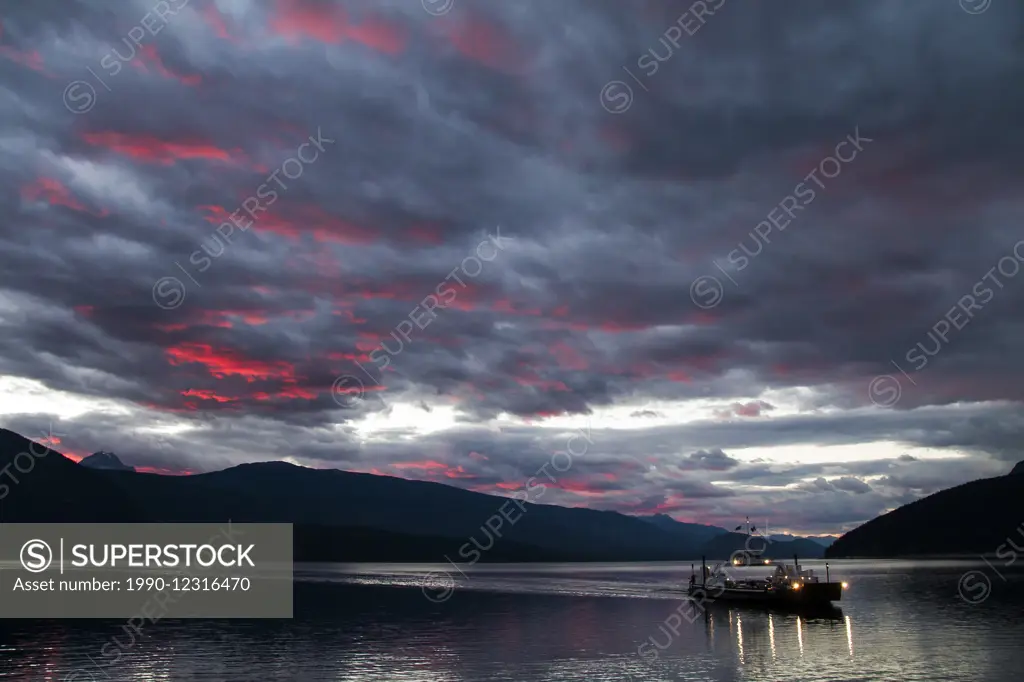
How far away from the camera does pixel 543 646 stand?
82.6 meters

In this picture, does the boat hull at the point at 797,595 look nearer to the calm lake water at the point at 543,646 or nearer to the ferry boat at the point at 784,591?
the ferry boat at the point at 784,591

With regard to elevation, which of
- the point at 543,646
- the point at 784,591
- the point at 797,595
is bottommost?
the point at 797,595

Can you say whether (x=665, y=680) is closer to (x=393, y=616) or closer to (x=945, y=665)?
(x=945, y=665)

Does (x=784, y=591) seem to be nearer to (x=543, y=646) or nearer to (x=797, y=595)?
(x=797, y=595)

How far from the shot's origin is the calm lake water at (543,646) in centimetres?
6575

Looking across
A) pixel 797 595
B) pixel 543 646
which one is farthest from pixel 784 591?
pixel 543 646

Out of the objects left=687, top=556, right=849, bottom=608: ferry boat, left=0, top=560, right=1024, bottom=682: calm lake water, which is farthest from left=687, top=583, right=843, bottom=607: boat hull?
left=0, top=560, right=1024, bottom=682: calm lake water

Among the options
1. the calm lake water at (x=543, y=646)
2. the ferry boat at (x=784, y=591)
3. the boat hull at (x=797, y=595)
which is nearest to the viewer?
the calm lake water at (x=543, y=646)

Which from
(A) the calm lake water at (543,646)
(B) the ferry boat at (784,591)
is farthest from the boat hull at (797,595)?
(A) the calm lake water at (543,646)

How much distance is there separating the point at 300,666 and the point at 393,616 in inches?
2160

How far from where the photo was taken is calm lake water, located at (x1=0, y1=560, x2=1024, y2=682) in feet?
216

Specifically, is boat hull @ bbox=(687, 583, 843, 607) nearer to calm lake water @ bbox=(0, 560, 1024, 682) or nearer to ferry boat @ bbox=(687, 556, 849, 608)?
ferry boat @ bbox=(687, 556, 849, 608)

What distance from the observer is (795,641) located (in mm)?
89000

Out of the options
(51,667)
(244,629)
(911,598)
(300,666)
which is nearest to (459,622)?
(244,629)
